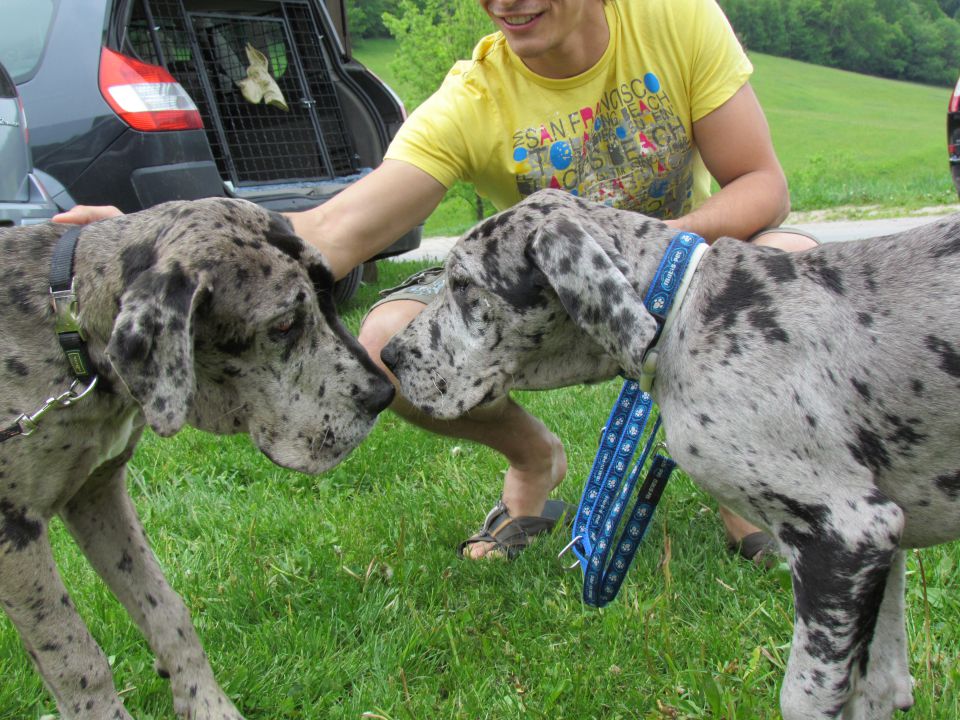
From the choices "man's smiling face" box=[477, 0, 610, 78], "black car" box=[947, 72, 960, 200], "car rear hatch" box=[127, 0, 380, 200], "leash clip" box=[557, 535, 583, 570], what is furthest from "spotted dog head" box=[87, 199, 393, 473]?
"black car" box=[947, 72, 960, 200]

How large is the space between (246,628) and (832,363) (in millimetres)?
2534

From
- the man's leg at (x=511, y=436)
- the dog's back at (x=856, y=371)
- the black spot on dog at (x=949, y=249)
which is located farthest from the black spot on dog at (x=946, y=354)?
the man's leg at (x=511, y=436)

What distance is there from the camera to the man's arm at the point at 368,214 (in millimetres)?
4238

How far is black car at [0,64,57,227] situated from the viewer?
19.8 feet

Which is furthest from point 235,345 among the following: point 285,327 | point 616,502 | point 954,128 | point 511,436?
point 954,128

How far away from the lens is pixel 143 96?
6.42 meters

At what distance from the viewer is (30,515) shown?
3.01m

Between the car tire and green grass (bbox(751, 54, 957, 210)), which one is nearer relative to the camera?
the car tire

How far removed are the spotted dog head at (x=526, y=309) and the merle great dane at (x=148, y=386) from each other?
266mm

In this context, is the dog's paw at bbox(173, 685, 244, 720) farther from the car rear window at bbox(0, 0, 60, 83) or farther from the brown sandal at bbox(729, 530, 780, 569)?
the car rear window at bbox(0, 0, 60, 83)

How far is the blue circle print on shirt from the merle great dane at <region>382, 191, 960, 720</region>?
1.21 metres

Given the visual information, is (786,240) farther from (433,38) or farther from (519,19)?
(433,38)

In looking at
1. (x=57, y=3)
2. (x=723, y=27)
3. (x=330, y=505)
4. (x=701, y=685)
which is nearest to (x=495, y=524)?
(x=330, y=505)

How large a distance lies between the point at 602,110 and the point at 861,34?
70.8 m
